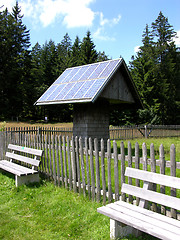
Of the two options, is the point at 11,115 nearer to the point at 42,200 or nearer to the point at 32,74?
the point at 32,74

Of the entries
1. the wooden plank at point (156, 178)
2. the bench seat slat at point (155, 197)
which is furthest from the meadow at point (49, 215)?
the wooden plank at point (156, 178)

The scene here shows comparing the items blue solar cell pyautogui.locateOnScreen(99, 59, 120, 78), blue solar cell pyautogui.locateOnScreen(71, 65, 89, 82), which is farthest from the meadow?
blue solar cell pyautogui.locateOnScreen(71, 65, 89, 82)

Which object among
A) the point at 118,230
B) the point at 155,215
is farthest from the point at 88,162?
the point at 155,215

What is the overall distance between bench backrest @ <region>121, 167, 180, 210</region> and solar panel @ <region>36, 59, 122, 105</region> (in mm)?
5005

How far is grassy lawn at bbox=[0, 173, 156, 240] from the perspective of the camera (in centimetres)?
349

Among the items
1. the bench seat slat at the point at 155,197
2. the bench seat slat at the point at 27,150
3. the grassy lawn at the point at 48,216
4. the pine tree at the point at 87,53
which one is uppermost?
the pine tree at the point at 87,53

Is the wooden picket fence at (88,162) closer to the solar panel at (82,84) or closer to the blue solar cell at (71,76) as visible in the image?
the solar panel at (82,84)

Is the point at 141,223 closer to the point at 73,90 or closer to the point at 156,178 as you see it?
the point at 156,178

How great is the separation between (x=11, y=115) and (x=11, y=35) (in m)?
16.3

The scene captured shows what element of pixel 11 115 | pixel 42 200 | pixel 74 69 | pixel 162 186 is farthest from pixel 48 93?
pixel 11 115

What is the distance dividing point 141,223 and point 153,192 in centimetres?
54

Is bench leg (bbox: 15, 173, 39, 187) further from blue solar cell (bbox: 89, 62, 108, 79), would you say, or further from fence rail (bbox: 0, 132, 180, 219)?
blue solar cell (bbox: 89, 62, 108, 79)

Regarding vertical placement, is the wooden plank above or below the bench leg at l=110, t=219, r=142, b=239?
above

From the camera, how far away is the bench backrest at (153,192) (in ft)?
9.35
